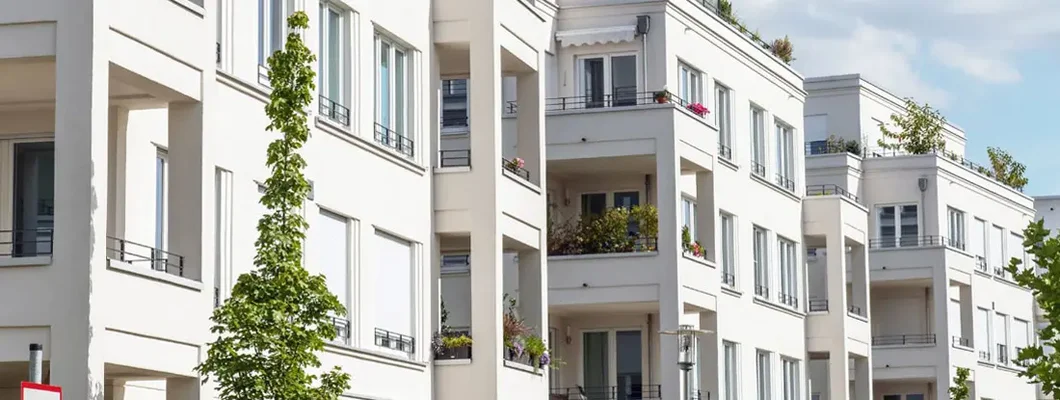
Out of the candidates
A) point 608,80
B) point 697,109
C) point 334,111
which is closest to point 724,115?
point 697,109

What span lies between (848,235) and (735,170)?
7958 mm

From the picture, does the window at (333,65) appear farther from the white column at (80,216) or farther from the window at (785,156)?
the window at (785,156)

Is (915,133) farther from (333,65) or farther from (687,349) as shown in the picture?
(333,65)

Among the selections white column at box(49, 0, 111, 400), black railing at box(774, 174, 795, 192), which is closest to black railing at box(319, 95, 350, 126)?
white column at box(49, 0, 111, 400)

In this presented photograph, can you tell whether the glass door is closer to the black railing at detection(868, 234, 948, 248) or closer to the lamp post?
the lamp post

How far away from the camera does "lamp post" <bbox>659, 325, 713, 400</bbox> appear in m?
40.5

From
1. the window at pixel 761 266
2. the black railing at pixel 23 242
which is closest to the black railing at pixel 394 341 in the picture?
the black railing at pixel 23 242

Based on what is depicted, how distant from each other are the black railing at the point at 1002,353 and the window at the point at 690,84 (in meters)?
25.6

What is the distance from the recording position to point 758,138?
5356cm

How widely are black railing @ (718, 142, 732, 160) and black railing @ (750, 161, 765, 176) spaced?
172 cm

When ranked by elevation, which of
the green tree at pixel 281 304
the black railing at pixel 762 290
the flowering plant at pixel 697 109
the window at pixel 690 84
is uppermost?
the window at pixel 690 84

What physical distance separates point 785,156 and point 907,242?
11.7 metres

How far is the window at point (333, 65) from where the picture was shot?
3225 centimetres

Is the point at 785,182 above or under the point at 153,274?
above
